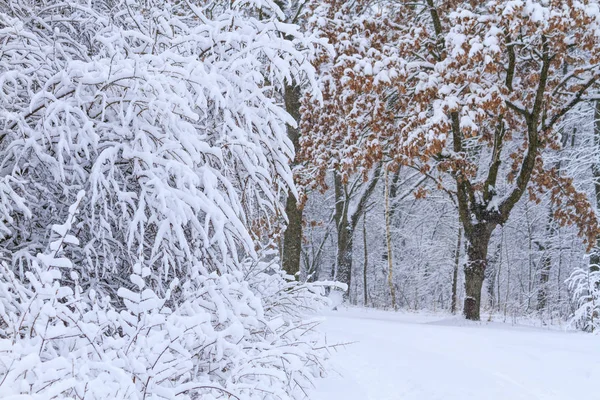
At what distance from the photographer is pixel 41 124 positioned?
352cm

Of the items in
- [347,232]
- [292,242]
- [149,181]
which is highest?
[347,232]

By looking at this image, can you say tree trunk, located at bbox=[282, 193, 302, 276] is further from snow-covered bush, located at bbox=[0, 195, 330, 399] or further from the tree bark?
snow-covered bush, located at bbox=[0, 195, 330, 399]

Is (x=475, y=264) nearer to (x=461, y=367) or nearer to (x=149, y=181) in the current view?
(x=461, y=367)

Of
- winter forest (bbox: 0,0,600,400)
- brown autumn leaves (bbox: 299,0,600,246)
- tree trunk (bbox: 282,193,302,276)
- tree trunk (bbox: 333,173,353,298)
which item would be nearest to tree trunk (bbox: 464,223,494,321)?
brown autumn leaves (bbox: 299,0,600,246)

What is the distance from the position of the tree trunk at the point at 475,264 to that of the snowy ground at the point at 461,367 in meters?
3.59

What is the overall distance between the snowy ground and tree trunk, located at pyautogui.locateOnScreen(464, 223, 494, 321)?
359cm

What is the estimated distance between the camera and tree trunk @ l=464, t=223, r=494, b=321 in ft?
31.2

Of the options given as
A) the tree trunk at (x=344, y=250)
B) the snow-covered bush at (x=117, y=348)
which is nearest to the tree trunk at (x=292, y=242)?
the tree trunk at (x=344, y=250)

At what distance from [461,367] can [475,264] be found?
5.41 meters

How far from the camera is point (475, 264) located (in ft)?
31.8

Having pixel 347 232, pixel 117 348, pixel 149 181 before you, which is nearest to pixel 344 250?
pixel 347 232

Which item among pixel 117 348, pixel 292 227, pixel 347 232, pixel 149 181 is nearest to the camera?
pixel 117 348

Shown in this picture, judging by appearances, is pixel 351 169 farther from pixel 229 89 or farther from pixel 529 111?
pixel 229 89

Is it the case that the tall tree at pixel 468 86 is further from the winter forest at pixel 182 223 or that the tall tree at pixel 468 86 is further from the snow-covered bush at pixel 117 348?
the snow-covered bush at pixel 117 348
